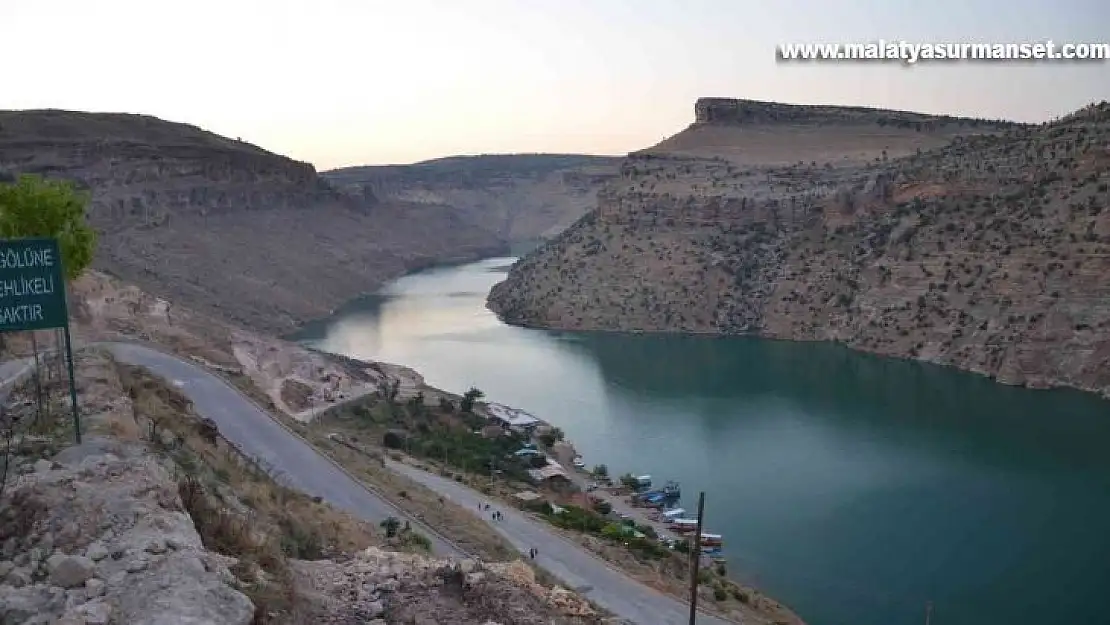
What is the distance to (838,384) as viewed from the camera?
4769 centimetres

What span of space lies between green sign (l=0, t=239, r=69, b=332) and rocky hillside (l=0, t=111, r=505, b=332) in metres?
55.6

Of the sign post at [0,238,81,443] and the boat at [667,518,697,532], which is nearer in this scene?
the sign post at [0,238,81,443]

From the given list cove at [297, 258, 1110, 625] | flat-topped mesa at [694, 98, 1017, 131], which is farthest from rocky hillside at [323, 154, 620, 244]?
cove at [297, 258, 1110, 625]

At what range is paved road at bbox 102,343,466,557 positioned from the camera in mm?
17000

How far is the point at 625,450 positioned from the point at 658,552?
1505cm

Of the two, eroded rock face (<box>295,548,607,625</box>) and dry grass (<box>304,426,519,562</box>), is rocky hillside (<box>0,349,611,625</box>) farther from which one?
dry grass (<box>304,426,519,562</box>)

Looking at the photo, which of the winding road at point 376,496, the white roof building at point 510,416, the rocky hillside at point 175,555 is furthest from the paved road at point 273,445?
the white roof building at point 510,416

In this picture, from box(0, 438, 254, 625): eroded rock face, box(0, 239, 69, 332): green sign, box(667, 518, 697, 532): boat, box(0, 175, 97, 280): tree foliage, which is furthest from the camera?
box(667, 518, 697, 532): boat

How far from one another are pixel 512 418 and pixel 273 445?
19.0 m

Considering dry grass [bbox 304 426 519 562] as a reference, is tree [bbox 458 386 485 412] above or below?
below

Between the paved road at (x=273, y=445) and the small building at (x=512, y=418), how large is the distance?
14.2 meters

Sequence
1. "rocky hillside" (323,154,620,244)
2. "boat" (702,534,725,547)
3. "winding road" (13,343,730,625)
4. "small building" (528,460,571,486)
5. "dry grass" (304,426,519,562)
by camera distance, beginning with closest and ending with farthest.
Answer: "dry grass" (304,426,519,562), "winding road" (13,343,730,625), "boat" (702,534,725,547), "small building" (528,460,571,486), "rocky hillside" (323,154,620,244)

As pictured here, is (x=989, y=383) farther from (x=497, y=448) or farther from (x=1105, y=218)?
(x=497, y=448)

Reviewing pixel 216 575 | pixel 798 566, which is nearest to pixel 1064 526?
pixel 798 566
